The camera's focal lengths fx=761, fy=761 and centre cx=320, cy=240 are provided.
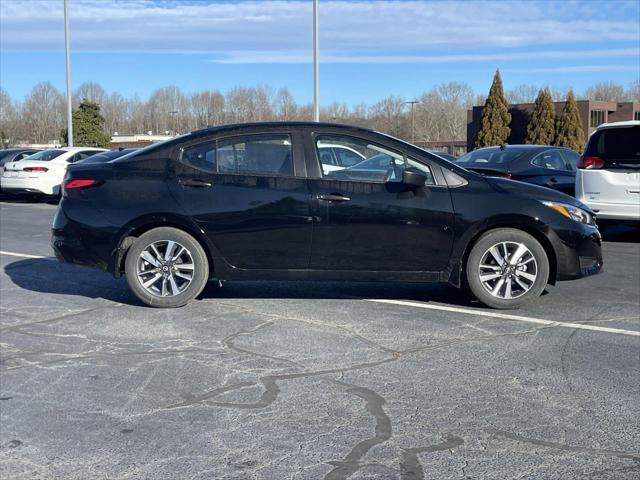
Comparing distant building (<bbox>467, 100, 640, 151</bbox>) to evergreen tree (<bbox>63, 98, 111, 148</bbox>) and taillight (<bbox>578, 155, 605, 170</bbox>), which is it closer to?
evergreen tree (<bbox>63, 98, 111, 148</bbox>)

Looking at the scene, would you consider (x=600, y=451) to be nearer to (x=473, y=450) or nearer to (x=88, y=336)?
(x=473, y=450)

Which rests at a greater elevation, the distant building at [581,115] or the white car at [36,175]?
the distant building at [581,115]

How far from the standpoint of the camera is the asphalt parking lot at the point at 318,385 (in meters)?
3.91

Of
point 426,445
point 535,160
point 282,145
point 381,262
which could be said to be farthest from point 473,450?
point 535,160

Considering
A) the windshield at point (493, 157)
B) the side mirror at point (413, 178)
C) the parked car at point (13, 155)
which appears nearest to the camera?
the side mirror at point (413, 178)

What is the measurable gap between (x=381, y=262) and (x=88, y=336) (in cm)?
264

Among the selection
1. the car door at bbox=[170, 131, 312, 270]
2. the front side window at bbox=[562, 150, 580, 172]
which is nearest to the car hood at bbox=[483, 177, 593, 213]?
the car door at bbox=[170, 131, 312, 270]

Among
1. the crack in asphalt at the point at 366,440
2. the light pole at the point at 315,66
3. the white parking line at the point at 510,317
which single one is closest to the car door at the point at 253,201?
the white parking line at the point at 510,317

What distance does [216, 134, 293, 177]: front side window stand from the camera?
7078mm

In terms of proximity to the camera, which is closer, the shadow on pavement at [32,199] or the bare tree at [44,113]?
the shadow on pavement at [32,199]

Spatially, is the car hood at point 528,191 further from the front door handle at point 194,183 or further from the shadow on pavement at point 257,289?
the front door handle at point 194,183

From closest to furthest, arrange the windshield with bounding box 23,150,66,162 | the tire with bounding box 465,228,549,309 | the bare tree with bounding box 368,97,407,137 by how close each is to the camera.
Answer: the tire with bounding box 465,228,549,309 → the windshield with bounding box 23,150,66,162 → the bare tree with bounding box 368,97,407,137

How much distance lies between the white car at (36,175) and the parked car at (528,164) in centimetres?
1159

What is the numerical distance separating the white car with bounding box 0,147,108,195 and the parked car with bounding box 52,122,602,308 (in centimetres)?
1378
